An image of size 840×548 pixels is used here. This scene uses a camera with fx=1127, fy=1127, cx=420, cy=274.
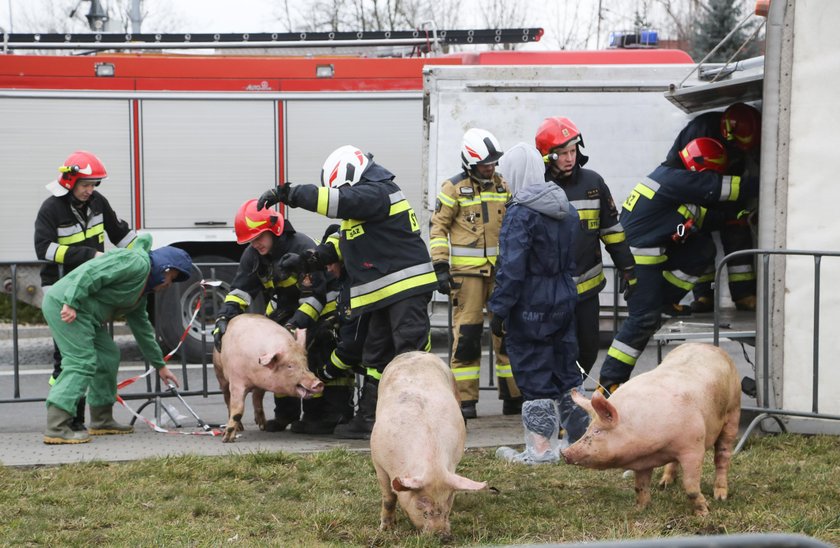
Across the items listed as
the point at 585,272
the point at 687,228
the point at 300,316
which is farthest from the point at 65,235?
the point at 687,228

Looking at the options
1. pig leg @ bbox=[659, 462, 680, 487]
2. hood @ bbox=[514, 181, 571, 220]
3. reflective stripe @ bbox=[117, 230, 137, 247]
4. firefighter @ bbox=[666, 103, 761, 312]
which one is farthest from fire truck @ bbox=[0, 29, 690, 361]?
pig leg @ bbox=[659, 462, 680, 487]

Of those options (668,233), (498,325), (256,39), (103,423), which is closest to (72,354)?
(103,423)

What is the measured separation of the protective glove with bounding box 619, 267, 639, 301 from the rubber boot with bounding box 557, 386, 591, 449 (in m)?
1.15

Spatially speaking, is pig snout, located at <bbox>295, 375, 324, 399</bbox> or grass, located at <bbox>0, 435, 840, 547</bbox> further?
pig snout, located at <bbox>295, 375, 324, 399</bbox>

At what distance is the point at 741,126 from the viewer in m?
7.40

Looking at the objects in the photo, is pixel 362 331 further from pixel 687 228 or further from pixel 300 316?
pixel 687 228

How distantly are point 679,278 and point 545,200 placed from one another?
6.36 feet

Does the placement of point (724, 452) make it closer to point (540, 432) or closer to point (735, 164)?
point (540, 432)

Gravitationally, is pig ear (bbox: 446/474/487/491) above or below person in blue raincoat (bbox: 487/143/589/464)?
below

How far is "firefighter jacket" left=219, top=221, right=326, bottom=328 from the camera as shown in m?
7.10

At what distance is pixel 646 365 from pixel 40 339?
22.4 feet

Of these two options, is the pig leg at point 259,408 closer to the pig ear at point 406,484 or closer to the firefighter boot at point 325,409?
the firefighter boot at point 325,409

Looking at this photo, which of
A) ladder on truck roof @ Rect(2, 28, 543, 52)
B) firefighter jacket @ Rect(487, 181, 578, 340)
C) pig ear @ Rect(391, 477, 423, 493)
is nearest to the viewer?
pig ear @ Rect(391, 477, 423, 493)

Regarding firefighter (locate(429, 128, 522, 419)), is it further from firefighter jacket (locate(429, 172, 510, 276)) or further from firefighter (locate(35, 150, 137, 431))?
firefighter (locate(35, 150, 137, 431))
